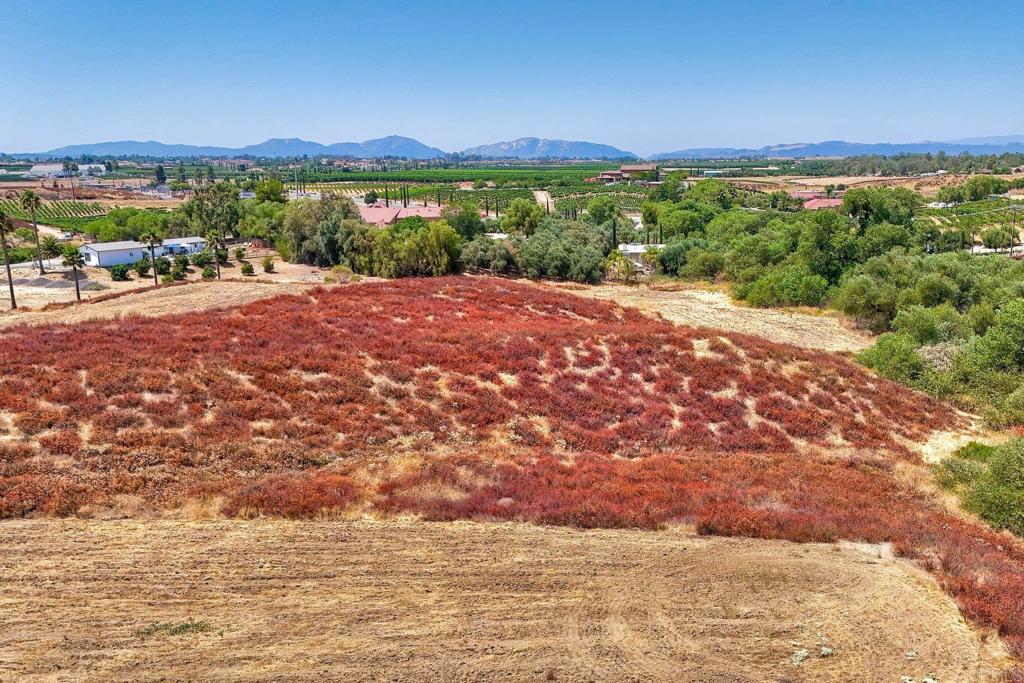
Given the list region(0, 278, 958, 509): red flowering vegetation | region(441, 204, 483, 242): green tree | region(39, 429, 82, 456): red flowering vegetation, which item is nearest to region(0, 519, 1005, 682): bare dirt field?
region(39, 429, 82, 456): red flowering vegetation

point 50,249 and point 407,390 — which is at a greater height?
point 50,249

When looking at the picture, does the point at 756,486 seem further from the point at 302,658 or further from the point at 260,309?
the point at 260,309

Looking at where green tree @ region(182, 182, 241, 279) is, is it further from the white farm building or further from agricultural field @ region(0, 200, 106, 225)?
agricultural field @ region(0, 200, 106, 225)

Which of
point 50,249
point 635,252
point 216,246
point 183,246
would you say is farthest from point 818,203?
point 50,249

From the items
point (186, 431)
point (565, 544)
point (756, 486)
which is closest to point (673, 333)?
point (756, 486)

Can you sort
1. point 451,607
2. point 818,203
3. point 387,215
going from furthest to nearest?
point 818,203 < point 387,215 < point 451,607

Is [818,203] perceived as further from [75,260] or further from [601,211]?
[75,260]

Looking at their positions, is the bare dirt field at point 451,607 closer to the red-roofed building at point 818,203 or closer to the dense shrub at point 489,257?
the dense shrub at point 489,257
